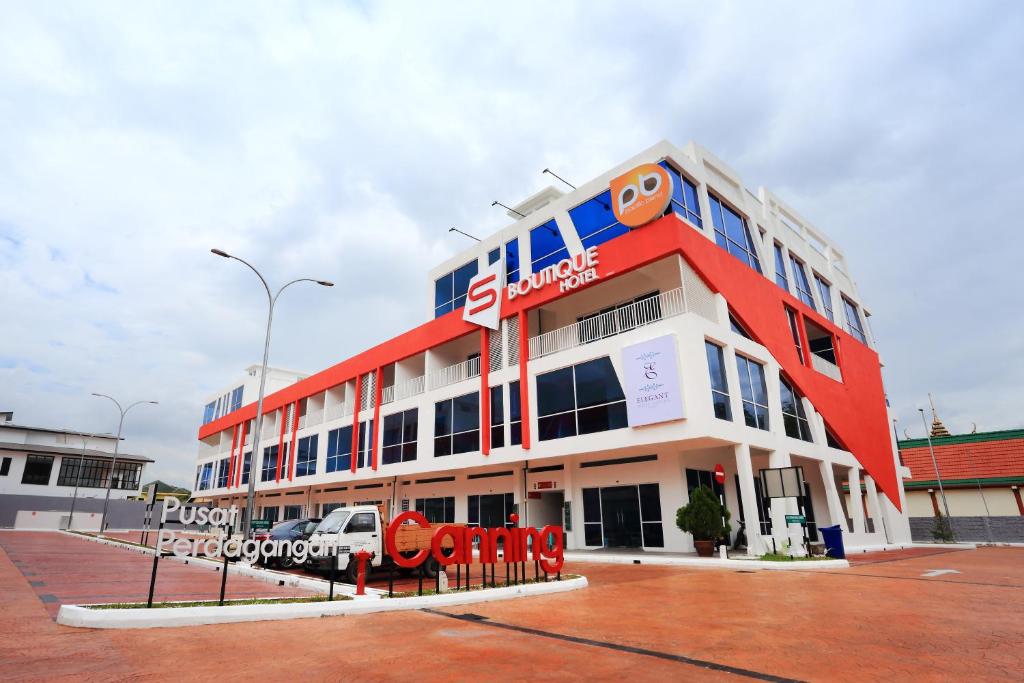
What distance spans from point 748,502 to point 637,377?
18.2ft

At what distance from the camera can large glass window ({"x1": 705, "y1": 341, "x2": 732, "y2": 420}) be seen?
62.4ft

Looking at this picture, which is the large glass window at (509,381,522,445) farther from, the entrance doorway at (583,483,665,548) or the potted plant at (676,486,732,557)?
the potted plant at (676,486,732,557)

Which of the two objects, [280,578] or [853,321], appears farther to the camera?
[853,321]

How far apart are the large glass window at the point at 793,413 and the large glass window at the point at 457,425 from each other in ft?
43.4

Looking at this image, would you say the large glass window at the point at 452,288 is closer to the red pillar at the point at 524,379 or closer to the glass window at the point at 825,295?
the red pillar at the point at 524,379

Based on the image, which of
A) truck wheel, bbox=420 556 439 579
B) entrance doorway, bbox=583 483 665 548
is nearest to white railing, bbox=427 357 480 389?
entrance doorway, bbox=583 483 665 548

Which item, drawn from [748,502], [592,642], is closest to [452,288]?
[748,502]

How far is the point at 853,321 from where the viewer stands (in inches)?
1344

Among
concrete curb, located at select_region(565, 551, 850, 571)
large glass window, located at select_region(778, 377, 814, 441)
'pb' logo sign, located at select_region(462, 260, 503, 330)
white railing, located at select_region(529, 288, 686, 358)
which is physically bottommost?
concrete curb, located at select_region(565, 551, 850, 571)

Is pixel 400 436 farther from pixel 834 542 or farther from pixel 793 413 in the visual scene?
pixel 834 542

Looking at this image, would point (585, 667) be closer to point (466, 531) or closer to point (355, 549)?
point (466, 531)

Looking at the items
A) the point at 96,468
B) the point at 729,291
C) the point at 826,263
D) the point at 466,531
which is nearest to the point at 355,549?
the point at 466,531

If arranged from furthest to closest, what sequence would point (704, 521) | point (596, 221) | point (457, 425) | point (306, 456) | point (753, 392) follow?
point (306, 456) < point (457, 425) < point (596, 221) < point (753, 392) < point (704, 521)

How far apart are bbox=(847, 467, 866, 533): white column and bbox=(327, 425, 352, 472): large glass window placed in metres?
26.9
